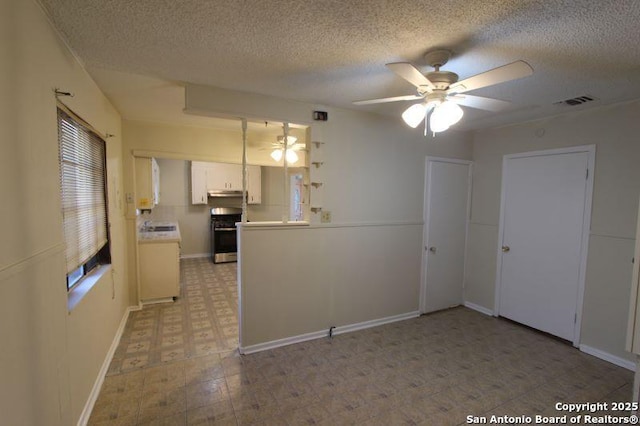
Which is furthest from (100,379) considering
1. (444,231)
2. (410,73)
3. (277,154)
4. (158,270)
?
(444,231)

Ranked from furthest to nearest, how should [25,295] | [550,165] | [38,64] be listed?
[550,165] < [38,64] < [25,295]

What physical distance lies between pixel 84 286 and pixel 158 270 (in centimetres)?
189

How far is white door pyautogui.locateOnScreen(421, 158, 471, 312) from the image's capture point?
3.85 meters

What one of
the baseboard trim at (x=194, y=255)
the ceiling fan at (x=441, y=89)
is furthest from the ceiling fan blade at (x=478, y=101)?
the baseboard trim at (x=194, y=255)

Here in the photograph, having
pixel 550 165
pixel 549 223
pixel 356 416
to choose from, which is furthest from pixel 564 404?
pixel 550 165

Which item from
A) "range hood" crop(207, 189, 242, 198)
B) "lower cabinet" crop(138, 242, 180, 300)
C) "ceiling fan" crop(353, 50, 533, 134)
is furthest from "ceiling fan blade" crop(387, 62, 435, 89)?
"range hood" crop(207, 189, 242, 198)

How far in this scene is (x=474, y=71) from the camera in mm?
2164

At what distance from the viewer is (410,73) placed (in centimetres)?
164

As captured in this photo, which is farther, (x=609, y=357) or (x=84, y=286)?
(x=609, y=357)

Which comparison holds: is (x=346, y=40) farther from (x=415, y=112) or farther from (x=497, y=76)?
(x=497, y=76)

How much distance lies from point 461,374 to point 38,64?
3.50 m

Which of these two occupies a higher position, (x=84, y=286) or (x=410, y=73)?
(x=410, y=73)

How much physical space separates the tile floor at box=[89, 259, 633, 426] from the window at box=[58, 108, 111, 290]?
0.98 metres

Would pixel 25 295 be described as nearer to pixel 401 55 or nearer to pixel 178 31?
pixel 178 31
